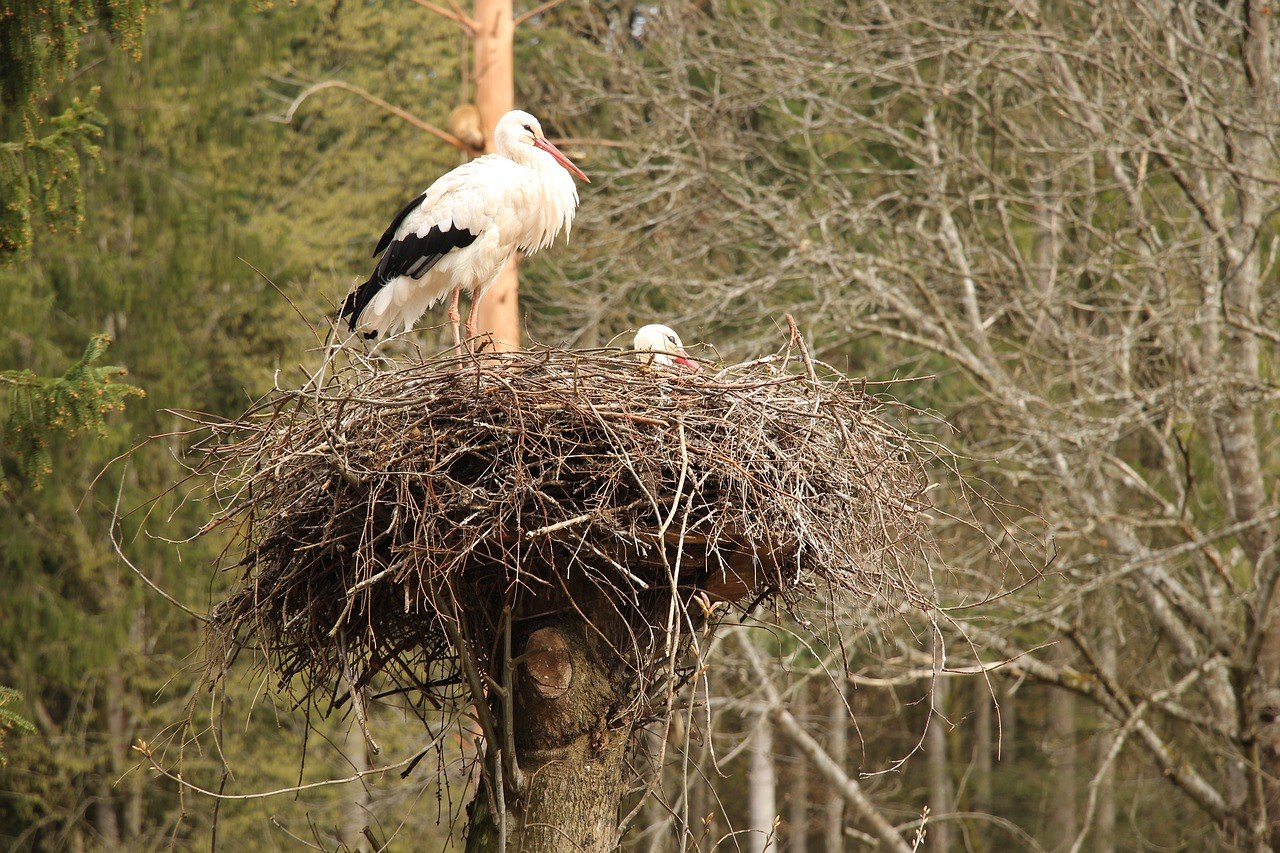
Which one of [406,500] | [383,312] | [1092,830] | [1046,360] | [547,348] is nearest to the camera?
[406,500]

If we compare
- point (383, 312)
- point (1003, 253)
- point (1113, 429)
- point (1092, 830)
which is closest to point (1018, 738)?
point (1092, 830)

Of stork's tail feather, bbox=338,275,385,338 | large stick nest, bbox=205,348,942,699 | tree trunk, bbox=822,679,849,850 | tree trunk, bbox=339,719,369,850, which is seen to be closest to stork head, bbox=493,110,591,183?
stork's tail feather, bbox=338,275,385,338

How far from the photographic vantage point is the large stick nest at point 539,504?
3.65 metres

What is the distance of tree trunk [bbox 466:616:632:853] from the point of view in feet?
12.9

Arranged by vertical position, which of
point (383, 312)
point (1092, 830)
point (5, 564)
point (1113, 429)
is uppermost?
point (383, 312)

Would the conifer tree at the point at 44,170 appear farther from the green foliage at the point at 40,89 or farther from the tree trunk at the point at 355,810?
the tree trunk at the point at 355,810

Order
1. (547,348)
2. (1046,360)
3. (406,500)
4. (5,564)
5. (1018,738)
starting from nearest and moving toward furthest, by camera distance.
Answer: (406,500) < (547,348) < (1046,360) < (5,564) < (1018,738)

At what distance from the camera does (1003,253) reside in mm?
10391

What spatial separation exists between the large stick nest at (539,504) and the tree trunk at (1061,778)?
43.7ft

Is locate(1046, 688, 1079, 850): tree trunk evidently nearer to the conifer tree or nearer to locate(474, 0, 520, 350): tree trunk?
locate(474, 0, 520, 350): tree trunk

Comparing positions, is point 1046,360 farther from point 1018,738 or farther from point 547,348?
point 1018,738

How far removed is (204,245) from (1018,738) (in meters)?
13.6

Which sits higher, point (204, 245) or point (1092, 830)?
point (204, 245)

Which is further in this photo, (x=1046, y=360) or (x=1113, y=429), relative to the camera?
(x=1046, y=360)
